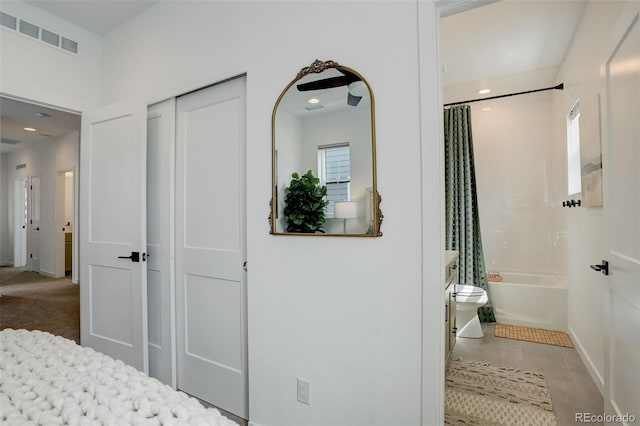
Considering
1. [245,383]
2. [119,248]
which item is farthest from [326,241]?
[119,248]

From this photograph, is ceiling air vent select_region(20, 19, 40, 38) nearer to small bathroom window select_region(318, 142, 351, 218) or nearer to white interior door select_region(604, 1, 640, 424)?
small bathroom window select_region(318, 142, 351, 218)

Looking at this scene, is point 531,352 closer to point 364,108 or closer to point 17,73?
point 364,108

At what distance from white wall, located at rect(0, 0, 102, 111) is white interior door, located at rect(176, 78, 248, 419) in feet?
3.55

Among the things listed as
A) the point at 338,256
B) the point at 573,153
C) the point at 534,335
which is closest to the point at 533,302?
the point at 534,335

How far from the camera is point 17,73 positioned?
235 cm

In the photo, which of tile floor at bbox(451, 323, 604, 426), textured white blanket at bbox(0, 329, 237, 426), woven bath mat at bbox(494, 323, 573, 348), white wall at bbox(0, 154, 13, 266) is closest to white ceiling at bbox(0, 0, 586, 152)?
textured white blanket at bbox(0, 329, 237, 426)

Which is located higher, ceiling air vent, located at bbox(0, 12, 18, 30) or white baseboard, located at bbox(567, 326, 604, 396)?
ceiling air vent, located at bbox(0, 12, 18, 30)

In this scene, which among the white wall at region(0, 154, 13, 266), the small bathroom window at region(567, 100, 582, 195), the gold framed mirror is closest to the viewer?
the gold framed mirror

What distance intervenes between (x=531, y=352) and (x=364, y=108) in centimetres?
268

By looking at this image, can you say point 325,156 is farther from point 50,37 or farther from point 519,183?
point 519,183

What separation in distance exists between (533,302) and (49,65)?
4.89 meters

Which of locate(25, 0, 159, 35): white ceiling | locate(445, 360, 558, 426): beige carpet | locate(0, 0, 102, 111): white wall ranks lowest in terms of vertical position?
locate(445, 360, 558, 426): beige carpet

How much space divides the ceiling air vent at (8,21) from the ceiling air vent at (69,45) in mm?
283

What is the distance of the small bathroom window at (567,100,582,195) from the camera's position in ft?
9.80
